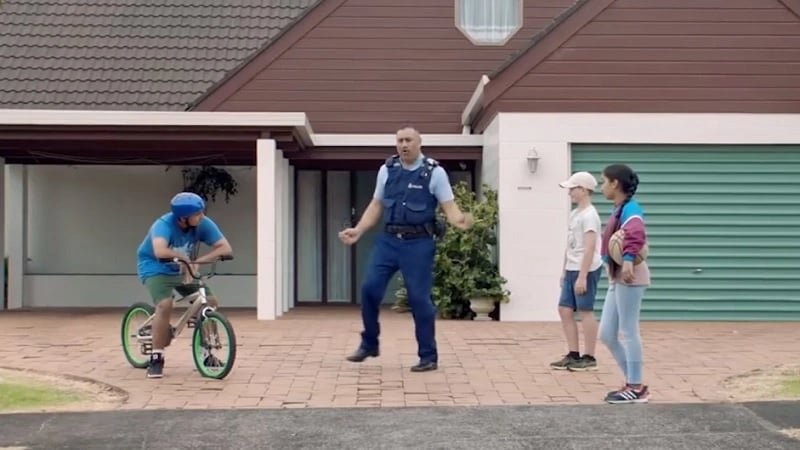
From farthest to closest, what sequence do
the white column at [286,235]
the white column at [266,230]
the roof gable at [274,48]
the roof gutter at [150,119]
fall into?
the roof gable at [274,48] → the white column at [286,235] → the white column at [266,230] → the roof gutter at [150,119]

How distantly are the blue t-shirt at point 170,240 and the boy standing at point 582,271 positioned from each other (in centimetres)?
271

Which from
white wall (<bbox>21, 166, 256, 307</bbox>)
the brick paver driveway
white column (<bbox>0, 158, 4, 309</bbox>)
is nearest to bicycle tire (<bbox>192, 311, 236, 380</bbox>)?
the brick paver driveway

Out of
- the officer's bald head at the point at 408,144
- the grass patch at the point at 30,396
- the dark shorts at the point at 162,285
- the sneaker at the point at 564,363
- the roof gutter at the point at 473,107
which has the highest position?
the roof gutter at the point at 473,107

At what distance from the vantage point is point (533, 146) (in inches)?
476

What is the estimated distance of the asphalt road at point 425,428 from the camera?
5453mm

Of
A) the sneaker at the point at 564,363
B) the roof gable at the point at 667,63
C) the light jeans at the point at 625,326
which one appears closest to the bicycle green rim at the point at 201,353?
the sneaker at the point at 564,363

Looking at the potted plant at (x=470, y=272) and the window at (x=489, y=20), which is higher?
the window at (x=489, y=20)

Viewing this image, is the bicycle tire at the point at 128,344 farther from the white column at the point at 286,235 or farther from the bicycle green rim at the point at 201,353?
the white column at the point at 286,235

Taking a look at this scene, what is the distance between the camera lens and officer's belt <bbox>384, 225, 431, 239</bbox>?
7613 mm

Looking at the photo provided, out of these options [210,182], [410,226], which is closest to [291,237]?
[210,182]

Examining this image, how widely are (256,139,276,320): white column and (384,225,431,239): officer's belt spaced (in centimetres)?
467

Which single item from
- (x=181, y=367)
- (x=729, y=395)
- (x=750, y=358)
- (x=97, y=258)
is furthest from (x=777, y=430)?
(x=97, y=258)

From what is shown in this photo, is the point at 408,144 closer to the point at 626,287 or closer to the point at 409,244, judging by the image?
the point at 409,244

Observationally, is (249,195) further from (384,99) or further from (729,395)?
(729,395)
